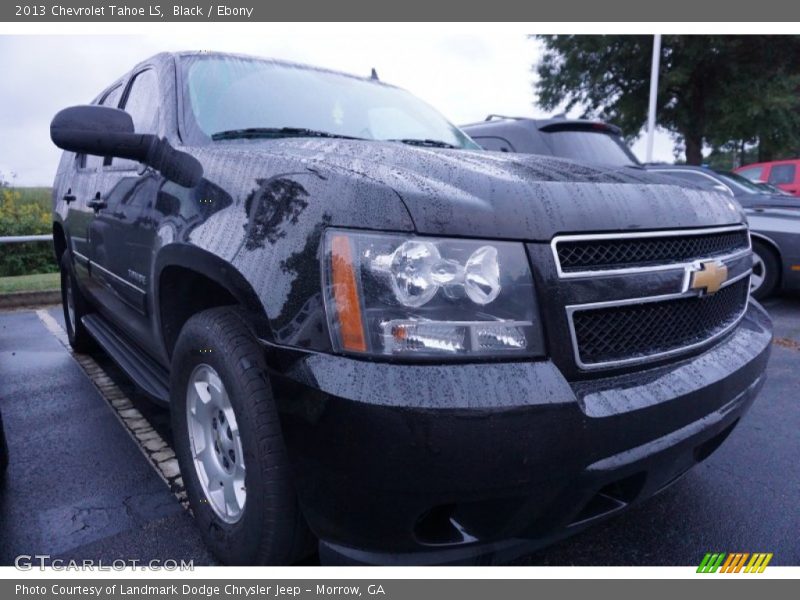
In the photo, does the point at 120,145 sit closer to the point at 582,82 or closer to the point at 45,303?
the point at 45,303

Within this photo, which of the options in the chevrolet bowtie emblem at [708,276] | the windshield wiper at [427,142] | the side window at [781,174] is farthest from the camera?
the side window at [781,174]

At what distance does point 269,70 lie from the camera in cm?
277

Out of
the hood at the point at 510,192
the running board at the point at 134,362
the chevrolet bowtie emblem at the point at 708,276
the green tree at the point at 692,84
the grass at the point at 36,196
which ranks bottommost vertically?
the running board at the point at 134,362

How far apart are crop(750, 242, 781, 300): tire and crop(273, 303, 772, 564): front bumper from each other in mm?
5834

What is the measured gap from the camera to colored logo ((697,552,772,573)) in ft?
6.47

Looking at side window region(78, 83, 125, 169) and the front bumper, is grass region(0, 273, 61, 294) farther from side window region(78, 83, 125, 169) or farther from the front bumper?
the front bumper

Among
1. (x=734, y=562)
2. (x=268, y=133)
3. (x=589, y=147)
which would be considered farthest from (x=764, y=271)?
(x=268, y=133)

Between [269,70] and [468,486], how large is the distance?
2.23m

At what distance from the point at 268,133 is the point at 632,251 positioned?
149 cm

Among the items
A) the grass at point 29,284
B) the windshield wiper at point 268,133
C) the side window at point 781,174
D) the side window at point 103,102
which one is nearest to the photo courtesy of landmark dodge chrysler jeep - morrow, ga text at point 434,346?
the windshield wiper at point 268,133

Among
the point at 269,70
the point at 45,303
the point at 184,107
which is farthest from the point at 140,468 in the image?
the point at 45,303

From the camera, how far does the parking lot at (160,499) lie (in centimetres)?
210

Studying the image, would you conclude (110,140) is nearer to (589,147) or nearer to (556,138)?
(556,138)

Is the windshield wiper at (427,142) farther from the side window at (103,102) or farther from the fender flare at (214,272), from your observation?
the side window at (103,102)
